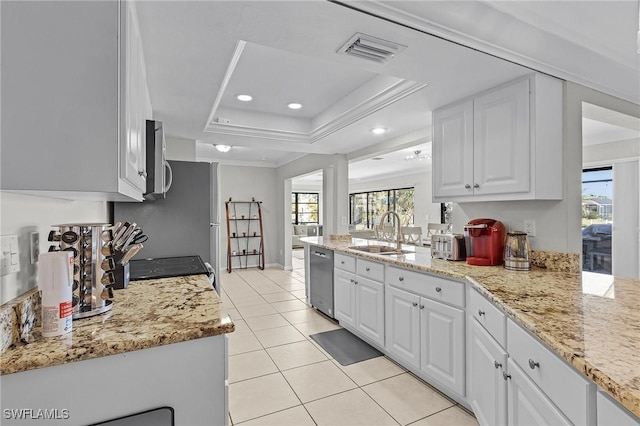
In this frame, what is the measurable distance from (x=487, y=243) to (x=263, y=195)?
18.3 feet

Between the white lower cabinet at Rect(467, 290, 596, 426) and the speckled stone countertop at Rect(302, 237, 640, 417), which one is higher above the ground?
the speckled stone countertop at Rect(302, 237, 640, 417)

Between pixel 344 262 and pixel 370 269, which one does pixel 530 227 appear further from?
pixel 344 262

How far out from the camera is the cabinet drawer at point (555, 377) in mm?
885

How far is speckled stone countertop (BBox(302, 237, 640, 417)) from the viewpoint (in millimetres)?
834

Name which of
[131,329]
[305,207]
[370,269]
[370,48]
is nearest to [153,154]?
[131,329]

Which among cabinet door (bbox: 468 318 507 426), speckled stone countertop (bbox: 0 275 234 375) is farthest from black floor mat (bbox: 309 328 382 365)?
speckled stone countertop (bbox: 0 275 234 375)

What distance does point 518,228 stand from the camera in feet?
7.79

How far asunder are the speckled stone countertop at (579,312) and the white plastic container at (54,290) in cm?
156

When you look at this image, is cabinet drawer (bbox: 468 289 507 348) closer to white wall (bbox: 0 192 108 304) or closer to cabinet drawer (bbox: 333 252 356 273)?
cabinet drawer (bbox: 333 252 356 273)

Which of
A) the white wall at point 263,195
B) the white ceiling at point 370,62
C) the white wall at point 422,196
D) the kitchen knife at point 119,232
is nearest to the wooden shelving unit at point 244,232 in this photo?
the white wall at point 263,195

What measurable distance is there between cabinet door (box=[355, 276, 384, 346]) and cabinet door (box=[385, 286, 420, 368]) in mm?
83

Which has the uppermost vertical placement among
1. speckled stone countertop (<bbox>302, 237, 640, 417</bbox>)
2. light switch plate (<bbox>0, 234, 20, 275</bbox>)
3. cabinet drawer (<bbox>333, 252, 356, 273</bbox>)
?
light switch plate (<bbox>0, 234, 20, 275</bbox>)

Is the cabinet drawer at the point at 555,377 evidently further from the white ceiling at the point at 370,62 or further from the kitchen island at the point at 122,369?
the white ceiling at the point at 370,62

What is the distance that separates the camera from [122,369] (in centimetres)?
101
